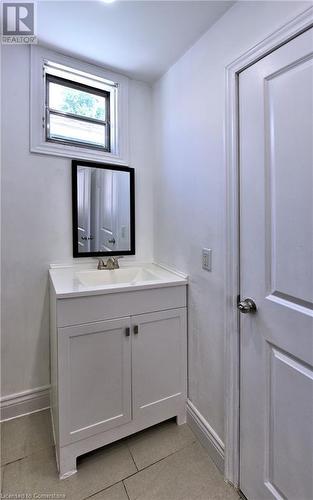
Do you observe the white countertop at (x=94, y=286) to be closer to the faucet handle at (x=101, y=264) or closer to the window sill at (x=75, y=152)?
the faucet handle at (x=101, y=264)

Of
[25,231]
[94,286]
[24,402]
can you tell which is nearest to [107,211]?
[25,231]

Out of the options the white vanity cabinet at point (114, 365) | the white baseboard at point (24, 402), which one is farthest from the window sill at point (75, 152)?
the white baseboard at point (24, 402)

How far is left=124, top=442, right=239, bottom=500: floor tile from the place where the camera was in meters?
1.17

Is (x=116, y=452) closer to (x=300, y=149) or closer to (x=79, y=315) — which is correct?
(x=79, y=315)

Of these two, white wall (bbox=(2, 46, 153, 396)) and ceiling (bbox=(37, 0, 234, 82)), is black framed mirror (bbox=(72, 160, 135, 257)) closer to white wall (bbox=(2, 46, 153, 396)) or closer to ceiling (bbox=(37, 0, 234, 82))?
white wall (bbox=(2, 46, 153, 396))

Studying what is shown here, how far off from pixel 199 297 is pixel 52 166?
1.33 m

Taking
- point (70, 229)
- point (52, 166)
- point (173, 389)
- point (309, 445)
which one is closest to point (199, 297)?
point (173, 389)

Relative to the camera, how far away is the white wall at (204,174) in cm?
121

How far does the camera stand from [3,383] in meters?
1.64

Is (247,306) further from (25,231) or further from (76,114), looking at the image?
(76,114)

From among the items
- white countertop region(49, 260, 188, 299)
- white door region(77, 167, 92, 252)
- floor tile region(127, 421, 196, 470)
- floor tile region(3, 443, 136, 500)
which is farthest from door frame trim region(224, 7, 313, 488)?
white door region(77, 167, 92, 252)

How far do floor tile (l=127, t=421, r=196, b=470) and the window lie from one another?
1999mm

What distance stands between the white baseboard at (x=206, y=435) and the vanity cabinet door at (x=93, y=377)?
0.40 m

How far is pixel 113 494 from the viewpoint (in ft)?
3.84
